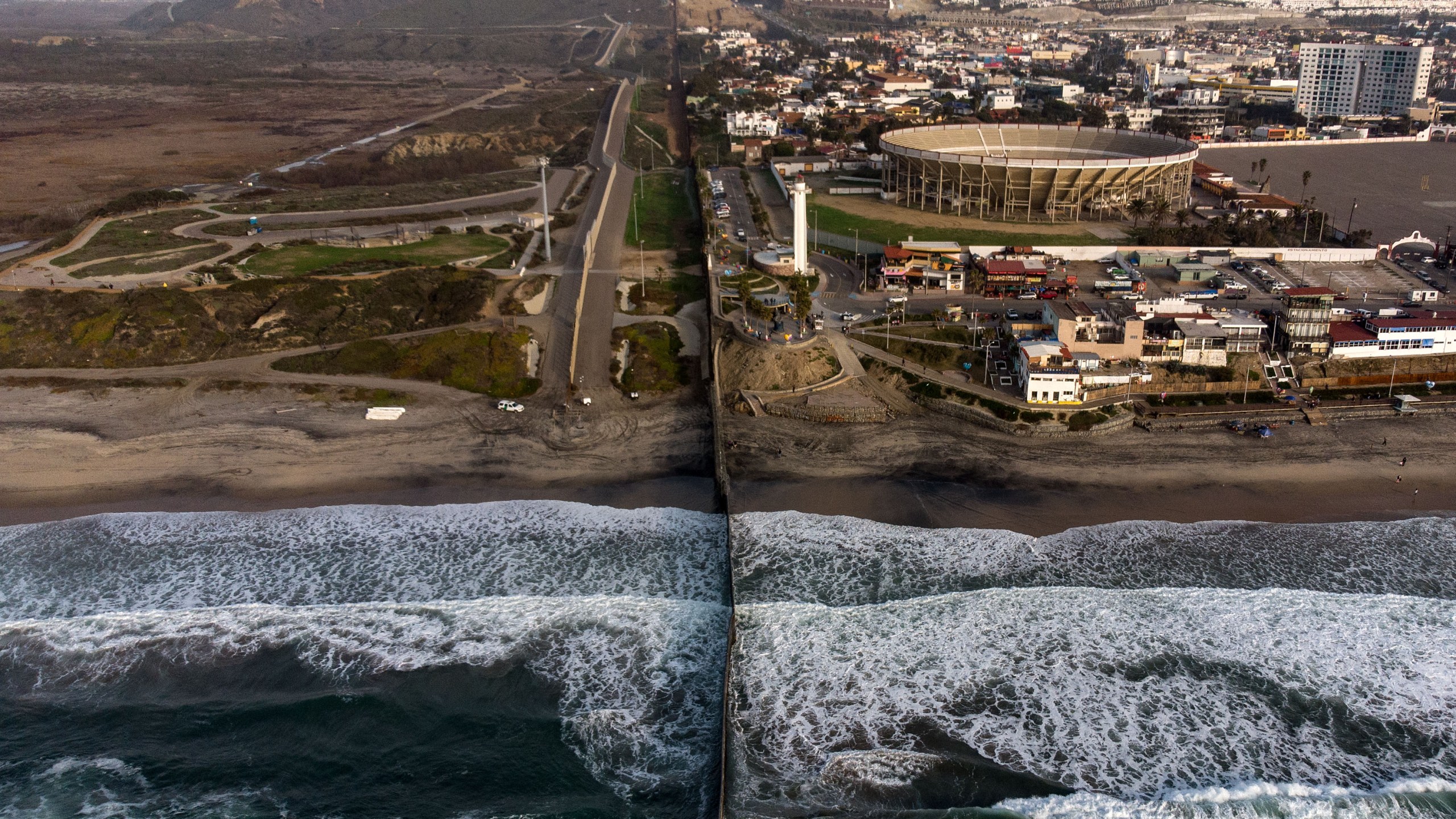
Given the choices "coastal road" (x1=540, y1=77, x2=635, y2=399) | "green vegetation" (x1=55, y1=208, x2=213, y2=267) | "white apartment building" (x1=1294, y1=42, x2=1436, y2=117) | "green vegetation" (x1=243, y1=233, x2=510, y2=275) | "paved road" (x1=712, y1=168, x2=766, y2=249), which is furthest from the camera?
"white apartment building" (x1=1294, y1=42, x2=1436, y2=117)

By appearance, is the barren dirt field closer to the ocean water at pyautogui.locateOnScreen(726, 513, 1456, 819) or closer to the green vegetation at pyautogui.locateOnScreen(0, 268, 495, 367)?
the green vegetation at pyautogui.locateOnScreen(0, 268, 495, 367)

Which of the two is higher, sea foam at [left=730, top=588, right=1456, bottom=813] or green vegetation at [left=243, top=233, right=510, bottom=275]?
green vegetation at [left=243, top=233, right=510, bottom=275]

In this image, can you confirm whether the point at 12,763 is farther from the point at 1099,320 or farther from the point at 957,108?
the point at 957,108

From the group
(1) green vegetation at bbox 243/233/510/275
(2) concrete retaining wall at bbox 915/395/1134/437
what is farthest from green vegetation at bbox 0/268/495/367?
(2) concrete retaining wall at bbox 915/395/1134/437

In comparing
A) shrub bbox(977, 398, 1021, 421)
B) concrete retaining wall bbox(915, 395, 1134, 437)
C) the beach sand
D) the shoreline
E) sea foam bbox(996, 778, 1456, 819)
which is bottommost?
sea foam bbox(996, 778, 1456, 819)

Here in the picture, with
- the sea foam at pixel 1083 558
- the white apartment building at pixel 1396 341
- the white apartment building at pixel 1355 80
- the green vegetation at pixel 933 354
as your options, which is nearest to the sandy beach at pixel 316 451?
the sea foam at pixel 1083 558

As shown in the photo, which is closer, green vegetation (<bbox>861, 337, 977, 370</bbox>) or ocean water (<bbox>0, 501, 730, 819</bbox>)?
ocean water (<bbox>0, 501, 730, 819</bbox>)

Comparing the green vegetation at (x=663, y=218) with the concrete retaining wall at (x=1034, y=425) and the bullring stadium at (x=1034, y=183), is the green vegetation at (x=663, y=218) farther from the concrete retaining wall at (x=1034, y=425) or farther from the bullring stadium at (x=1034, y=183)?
the concrete retaining wall at (x=1034, y=425)

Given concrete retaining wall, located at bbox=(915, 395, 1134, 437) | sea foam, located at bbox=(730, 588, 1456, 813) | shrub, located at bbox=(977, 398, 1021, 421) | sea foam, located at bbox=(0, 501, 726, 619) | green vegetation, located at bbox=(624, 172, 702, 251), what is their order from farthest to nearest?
green vegetation, located at bbox=(624, 172, 702, 251) < shrub, located at bbox=(977, 398, 1021, 421) < concrete retaining wall, located at bbox=(915, 395, 1134, 437) < sea foam, located at bbox=(0, 501, 726, 619) < sea foam, located at bbox=(730, 588, 1456, 813)
